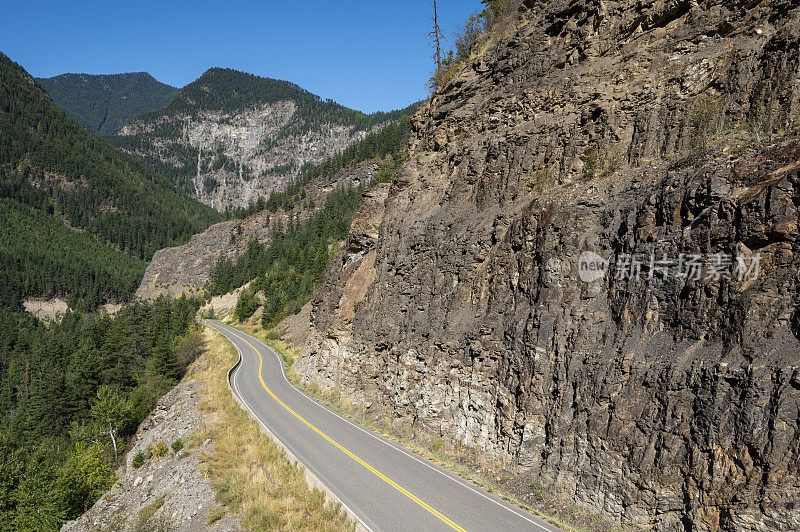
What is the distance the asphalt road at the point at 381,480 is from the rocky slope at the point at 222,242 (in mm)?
87307

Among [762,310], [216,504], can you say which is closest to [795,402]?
[762,310]

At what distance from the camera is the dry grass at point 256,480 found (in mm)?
12203

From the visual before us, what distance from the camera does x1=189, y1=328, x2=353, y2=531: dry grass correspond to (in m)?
12.2

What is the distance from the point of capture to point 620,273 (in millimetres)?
12227

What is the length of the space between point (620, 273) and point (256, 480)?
15.1m

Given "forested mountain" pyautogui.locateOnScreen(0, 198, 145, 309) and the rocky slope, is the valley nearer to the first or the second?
the rocky slope

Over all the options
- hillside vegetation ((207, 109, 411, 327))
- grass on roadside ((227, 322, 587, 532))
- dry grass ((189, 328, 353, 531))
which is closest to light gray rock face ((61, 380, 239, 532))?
dry grass ((189, 328, 353, 531))

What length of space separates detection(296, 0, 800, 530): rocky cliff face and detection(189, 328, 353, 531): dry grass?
544 centimetres

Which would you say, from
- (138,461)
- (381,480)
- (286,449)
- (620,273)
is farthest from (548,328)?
(138,461)

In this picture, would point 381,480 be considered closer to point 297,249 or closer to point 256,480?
point 256,480

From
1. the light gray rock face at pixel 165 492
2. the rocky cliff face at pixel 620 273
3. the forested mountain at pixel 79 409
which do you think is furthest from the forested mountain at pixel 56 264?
the rocky cliff face at pixel 620 273

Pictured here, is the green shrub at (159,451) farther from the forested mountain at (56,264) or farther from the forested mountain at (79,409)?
the forested mountain at (56,264)

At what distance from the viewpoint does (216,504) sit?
14.7 m

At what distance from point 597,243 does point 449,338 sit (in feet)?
22.4
